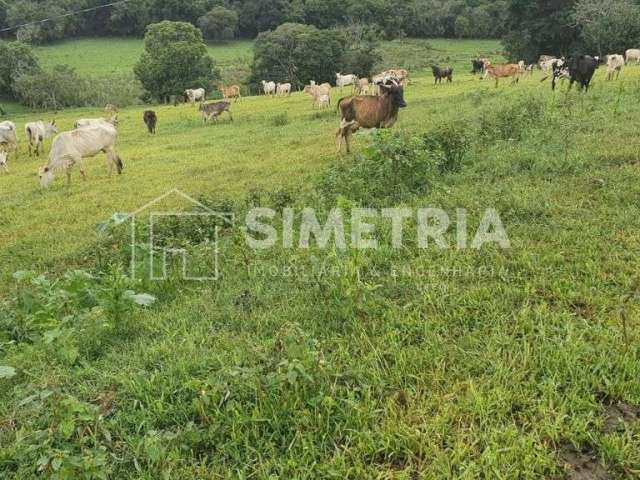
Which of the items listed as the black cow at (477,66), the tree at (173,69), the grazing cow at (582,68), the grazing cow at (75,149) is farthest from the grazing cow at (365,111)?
the tree at (173,69)

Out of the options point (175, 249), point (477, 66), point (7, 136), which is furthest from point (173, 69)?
point (175, 249)

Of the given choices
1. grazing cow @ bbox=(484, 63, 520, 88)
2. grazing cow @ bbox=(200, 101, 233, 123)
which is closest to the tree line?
grazing cow @ bbox=(484, 63, 520, 88)

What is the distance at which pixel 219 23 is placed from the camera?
69.9 meters

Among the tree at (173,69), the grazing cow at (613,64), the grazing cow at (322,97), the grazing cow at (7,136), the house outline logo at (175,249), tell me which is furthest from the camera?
the tree at (173,69)

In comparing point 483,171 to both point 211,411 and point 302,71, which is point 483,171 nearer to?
point 211,411

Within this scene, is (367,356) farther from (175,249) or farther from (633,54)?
(633,54)

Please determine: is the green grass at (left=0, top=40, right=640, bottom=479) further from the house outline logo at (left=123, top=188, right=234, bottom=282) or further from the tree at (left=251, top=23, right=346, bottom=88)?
the tree at (left=251, top=23, right=346, bottom=88)

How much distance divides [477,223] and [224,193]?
16.1 feet

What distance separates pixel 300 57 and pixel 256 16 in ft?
113

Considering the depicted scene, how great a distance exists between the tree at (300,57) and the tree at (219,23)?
27.5 meters

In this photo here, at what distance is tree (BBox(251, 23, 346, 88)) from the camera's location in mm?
44656

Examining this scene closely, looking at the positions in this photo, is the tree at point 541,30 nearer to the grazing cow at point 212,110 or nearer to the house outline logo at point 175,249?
the grazing cow at point 212,110

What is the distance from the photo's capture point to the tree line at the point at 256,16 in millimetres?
63625

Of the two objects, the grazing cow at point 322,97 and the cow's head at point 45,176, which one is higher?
the grazing cow at point 322,97
